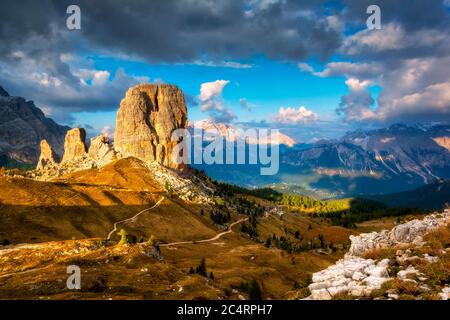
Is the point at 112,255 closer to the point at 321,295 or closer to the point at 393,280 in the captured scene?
the point at 321,295

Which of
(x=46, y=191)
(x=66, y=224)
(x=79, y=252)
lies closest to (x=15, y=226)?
(x=66, y=224)

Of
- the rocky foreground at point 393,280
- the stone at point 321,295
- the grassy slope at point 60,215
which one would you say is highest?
the rocky foreground at point 393,280

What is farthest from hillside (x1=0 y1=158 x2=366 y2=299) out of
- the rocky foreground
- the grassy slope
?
the rocky foreground

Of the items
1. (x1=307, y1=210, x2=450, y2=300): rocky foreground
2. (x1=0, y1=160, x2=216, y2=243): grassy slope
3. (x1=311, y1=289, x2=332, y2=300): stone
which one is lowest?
(x1=0, y1=160, x2=216, y2=243): grassy slope

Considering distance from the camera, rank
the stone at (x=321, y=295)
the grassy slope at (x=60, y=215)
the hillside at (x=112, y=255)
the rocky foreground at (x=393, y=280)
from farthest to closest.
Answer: the grassy slope at (x=60, y=215) → the hillside at (x=112, y=255) → the stone at (x=321, y=295) → the rocky foreground at (x=393, y=280)

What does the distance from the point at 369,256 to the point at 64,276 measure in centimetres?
4449

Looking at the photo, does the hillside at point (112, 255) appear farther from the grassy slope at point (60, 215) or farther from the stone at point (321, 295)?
the stone at point (321, 295)

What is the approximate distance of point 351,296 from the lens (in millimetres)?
31344

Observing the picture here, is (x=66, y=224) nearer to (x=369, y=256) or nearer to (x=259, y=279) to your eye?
(x=259, y=279)

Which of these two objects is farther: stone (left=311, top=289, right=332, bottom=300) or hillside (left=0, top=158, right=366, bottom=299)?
hillside (left=0, top=158, right=366, bottom=299)

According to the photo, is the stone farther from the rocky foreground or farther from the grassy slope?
the grassy slope

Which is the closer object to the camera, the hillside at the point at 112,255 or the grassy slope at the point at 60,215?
the hillside at the point at 112,255

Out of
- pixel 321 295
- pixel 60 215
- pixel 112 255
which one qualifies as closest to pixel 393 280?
pixel 321 295

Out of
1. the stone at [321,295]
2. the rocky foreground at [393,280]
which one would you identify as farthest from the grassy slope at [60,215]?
the stone at [321,295]
